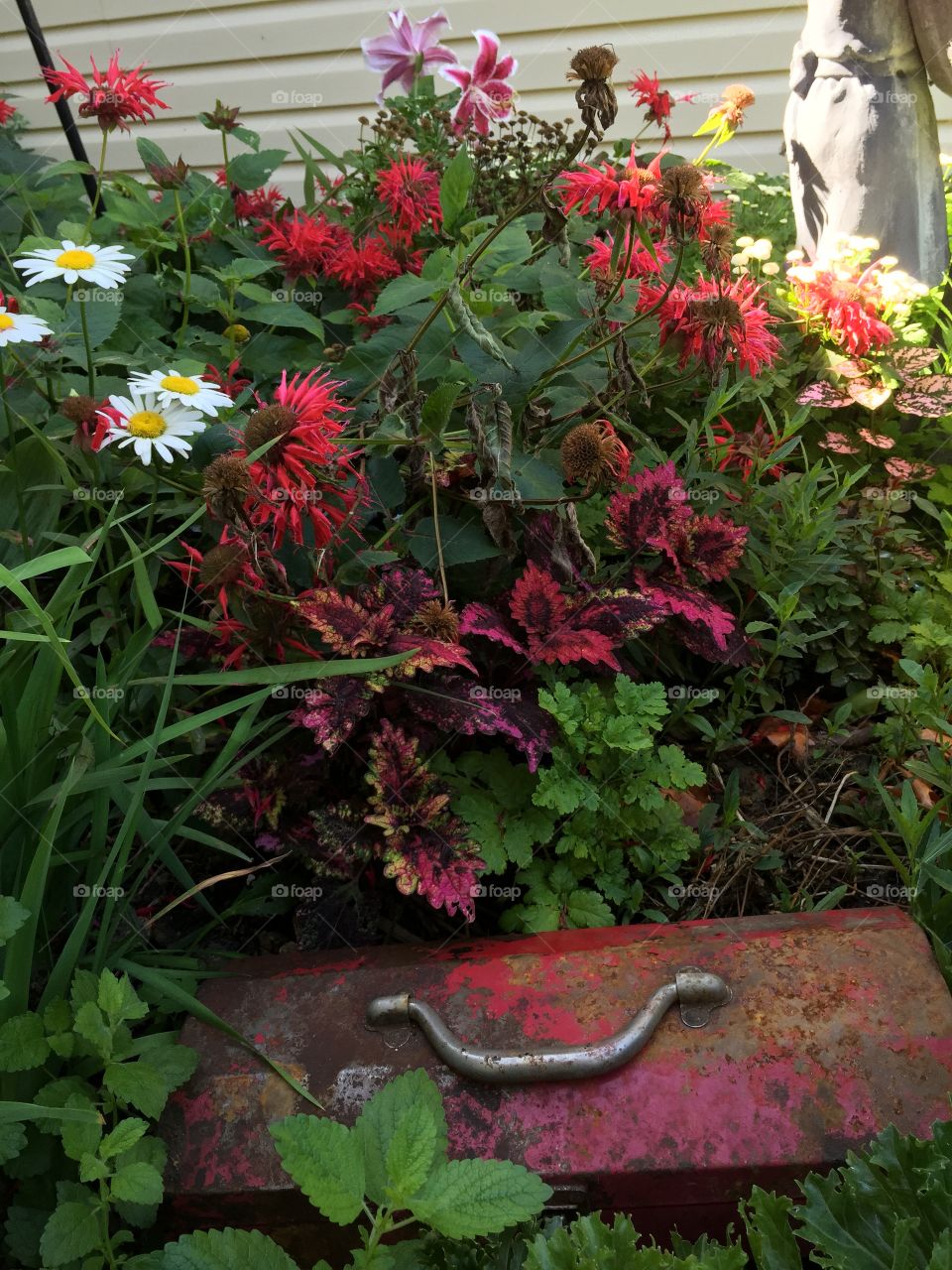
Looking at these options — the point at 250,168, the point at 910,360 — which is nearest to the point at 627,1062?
the point at 910,360

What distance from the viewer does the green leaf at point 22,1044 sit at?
3.13ft

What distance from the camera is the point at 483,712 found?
4.02ft

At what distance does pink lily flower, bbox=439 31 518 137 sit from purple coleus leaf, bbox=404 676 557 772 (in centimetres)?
123

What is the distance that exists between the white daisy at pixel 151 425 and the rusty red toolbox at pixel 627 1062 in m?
0.64

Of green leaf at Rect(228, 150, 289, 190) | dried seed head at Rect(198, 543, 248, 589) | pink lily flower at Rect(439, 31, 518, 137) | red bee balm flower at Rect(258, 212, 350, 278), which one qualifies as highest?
pink lily flower at Rect(439, 31, 518, 137)

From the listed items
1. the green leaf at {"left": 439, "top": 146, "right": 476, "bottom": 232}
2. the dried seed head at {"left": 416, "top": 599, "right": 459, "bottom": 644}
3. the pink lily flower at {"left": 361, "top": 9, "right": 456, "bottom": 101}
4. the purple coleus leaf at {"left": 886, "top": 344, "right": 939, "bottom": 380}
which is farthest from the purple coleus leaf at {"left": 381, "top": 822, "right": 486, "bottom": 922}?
the pink lily flower at {"left": 361, "top": 9, "right": 456, "bottom": 101}

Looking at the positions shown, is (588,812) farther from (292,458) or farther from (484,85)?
(484,85)

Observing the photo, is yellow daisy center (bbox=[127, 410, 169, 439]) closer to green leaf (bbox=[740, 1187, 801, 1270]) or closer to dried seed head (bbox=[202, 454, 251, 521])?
dried seed head (bbox=[202, 454, 251, 521])

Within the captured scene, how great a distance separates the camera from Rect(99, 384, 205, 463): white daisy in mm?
1225

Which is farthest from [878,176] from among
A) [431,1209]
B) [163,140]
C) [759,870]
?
[163,140]

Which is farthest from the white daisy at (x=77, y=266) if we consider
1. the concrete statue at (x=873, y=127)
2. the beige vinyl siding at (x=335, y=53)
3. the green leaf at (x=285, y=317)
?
the beige vinyl siding at (x=335, y=53)

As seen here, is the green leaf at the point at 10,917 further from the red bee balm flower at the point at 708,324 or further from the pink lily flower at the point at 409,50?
the pink lily flower at the point at 409,50

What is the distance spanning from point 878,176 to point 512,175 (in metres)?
0.84

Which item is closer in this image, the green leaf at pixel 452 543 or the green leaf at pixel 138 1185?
the green leaf at pixel 138 1185
